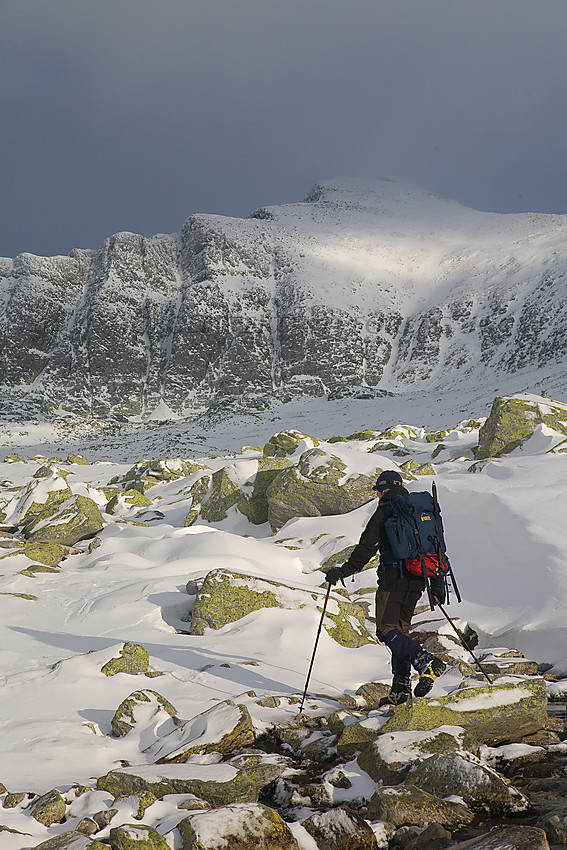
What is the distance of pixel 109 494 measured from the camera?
21.9 m

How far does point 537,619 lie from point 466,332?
82958mm

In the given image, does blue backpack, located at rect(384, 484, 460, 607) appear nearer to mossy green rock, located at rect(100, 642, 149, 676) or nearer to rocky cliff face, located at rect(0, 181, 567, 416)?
mossy green rock, located at rect(100, 642, 149, 676)

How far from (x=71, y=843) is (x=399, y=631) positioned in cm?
350

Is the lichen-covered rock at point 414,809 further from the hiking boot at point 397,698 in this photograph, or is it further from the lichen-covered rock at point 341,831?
the hiking boot at point 397,698

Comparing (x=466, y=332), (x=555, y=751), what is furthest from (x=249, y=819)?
(x=466, y=332)

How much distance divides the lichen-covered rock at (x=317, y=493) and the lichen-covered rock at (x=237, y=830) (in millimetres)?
10719

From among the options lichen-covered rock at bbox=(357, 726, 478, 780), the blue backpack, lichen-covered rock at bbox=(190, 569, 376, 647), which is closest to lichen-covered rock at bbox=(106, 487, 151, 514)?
lichen-covered rock at bbox=(190, 569, 376, 647)

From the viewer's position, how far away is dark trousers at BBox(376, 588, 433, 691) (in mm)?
5113

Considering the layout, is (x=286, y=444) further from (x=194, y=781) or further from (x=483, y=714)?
(x=194, y=781)

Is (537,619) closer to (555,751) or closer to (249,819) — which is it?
(555,751)

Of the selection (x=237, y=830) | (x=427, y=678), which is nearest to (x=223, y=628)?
(x=427, y=678)

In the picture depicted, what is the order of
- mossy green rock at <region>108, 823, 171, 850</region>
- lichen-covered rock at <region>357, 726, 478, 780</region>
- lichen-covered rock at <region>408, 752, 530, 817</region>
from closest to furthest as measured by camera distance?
mossy green rock at <region>108, 823, 171, 850</region> < lichen-covered rock at <region>408, 752, 530, 817</region> < lichen-covered rock at <region>357, 726, 478, 780</region>

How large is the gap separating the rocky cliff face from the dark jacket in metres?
72.1

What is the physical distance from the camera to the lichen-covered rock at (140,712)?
4793 millimetres
